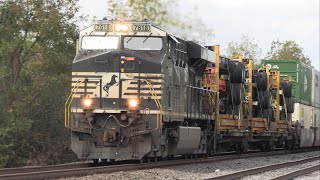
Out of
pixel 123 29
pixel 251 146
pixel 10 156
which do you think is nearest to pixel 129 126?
pixel 123 29

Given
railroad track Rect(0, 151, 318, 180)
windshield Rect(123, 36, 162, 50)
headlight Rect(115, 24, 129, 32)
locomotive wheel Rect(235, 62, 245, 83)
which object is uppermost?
headlight Rect(115, 24, 129, 32)

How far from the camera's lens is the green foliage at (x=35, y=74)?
23.8 meters

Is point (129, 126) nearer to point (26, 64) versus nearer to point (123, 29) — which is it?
point (123, 29)

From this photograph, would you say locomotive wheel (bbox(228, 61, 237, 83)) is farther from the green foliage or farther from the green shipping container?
the green foliage

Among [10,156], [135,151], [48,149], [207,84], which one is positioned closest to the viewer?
[135,151]

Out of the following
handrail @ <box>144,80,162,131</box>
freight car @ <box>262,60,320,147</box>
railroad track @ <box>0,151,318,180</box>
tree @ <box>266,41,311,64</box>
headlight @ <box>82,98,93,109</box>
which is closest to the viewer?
railroad track @ <box>0,151,318,180</box>

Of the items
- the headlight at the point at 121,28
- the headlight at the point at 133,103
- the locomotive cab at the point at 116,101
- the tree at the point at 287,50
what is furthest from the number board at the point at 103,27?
the tree at the point at 287,50

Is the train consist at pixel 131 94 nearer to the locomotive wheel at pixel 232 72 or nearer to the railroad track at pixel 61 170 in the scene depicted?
the railroad track at pixel 61 170

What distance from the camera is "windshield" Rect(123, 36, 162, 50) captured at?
13.9 m

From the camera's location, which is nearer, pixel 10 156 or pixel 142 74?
pixel 142 74

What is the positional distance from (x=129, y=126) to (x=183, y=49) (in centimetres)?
335

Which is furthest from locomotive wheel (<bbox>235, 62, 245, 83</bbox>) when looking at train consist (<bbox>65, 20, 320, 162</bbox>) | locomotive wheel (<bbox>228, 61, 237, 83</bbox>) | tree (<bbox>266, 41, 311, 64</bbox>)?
tree (<bbox>266, 41, 311, 64</bbox>)

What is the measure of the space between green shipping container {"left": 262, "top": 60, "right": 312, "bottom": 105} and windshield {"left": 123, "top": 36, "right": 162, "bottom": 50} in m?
13.9

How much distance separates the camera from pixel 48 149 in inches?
976
